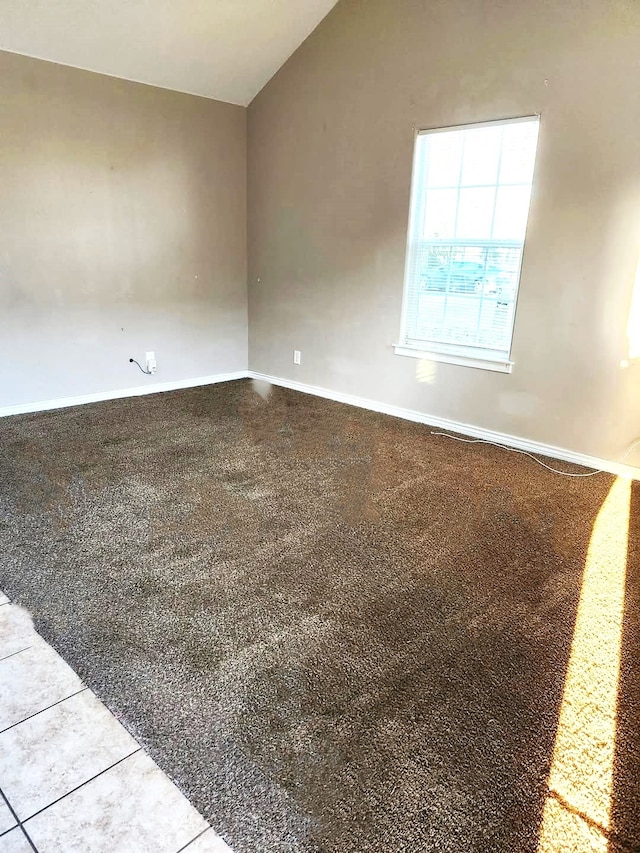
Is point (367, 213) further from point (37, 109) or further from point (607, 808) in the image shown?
point (607, 808)

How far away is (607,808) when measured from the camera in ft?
4.27

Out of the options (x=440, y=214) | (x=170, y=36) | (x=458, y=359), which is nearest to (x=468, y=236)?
(x=440, y=214)

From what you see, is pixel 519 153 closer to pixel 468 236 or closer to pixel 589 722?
pixel 468 236

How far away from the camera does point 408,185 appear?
12.8 feet

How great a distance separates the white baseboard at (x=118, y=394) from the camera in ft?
13.7

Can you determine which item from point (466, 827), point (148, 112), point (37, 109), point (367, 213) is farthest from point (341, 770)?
point (148, 112)

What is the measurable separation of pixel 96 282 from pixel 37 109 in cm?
120

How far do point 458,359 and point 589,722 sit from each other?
2.72 m

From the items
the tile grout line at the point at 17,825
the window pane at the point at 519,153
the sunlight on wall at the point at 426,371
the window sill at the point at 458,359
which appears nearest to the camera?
the tile grout line at the point at 17,825

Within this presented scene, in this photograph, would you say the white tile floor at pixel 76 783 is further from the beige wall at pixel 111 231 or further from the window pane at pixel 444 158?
the window pane at pixel 444 158

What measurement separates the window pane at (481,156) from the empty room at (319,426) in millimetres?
18

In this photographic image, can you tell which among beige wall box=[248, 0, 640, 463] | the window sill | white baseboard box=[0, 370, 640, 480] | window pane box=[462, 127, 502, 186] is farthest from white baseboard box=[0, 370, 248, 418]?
window pane box=[462, 127, 502, 186]

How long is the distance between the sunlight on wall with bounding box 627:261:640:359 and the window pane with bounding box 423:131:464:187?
1.37m

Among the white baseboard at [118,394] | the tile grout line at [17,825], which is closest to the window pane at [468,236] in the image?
the white baseboard at [118,394]
